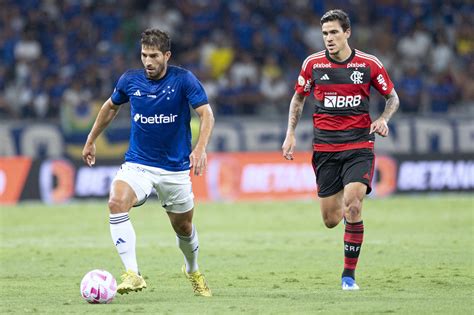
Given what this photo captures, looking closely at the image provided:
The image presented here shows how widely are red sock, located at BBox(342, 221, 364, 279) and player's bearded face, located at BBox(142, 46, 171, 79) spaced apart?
7.77ft

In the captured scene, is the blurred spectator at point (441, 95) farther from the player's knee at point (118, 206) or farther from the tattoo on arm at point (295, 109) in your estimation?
the player's knee at point (118, 206)

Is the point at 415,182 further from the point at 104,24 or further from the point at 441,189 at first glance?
the point at 104,24

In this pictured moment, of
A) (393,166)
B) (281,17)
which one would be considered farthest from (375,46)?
(393,166)

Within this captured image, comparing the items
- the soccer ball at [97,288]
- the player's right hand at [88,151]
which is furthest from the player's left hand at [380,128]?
the soccer ball at [97,288]

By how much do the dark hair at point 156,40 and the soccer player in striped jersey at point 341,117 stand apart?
5.44 ft

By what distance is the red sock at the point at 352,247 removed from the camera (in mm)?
10172

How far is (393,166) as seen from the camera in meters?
23.3

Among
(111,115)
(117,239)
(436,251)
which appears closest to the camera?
(117,239)

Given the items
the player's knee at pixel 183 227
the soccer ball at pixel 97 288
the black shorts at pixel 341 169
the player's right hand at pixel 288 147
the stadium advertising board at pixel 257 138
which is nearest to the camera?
the soccer ball at pixel 97 288

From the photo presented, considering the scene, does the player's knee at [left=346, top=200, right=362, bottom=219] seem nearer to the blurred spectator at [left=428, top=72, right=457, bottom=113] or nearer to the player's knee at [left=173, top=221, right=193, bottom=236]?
the player's knee at [left=173, top=221, right=193, bottom=236]

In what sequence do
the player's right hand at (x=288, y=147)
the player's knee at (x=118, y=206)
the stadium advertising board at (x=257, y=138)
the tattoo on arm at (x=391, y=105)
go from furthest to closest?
1. the stadium advertising board at (x=257, y=138)
2. the tattoo on arm at (x=391, y=105)
3. the player's right hand at (x=288, y=147)
4. the player's knee at (x=118, y=206)

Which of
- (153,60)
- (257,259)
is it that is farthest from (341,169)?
(257,259)

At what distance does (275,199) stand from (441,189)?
3.72 m

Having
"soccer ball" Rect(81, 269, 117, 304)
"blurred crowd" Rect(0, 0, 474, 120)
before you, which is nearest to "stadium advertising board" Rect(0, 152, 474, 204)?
"blurred crowd" Rect(0, 0, 474, 120)
